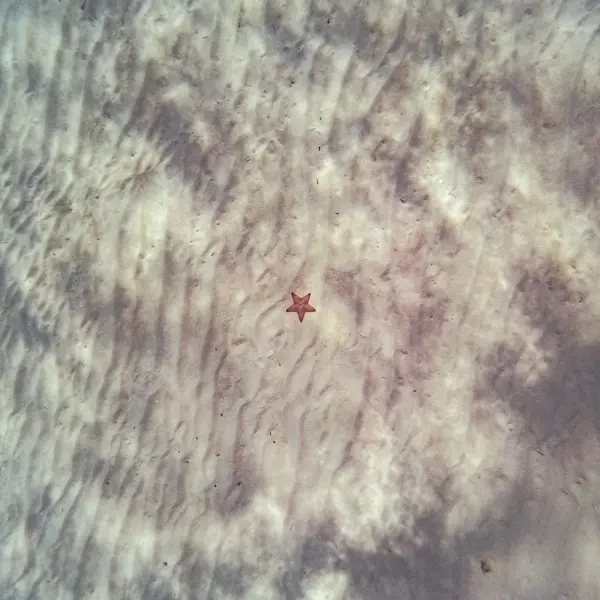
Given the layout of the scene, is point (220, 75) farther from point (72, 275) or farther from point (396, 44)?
point (72, 275)

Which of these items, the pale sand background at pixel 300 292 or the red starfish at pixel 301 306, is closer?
the pale sand background at pixel 300 292

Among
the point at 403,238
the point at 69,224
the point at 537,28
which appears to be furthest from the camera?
the point at 69,224

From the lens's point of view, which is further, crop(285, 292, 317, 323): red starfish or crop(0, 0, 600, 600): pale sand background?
crop(285, 292, 317, 323): red starfish

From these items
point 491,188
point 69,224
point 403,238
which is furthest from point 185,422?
point 491,188
